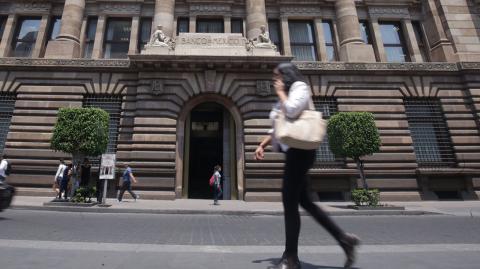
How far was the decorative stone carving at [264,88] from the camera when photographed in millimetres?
18609

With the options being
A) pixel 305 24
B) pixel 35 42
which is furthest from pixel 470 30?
pixel 35 42

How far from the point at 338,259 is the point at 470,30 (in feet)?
83.8

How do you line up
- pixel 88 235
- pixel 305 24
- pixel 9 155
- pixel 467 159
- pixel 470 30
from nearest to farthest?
pixel 88 235
pixel 9 155
pixel 467 159
pixel 470 30
pixel 305 24

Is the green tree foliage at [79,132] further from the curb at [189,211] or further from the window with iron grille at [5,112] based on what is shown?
the window with iron grille at [5,112]

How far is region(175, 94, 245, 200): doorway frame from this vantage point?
17.9 meters

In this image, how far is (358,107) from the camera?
19.7m

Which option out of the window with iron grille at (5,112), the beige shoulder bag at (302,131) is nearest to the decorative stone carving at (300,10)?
the window with iron grille at (5,112)

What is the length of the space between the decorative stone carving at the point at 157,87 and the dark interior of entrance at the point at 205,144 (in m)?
3.18

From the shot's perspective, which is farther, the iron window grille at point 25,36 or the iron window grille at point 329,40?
the iron window grille at point 329,40

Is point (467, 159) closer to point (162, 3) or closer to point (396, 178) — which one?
point (396, 178)

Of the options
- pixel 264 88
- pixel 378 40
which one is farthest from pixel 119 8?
pixel 378 40

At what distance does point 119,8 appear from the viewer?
23.2 meters

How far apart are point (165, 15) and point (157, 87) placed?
6.23m

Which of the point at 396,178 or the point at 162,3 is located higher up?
the point at 162,3
